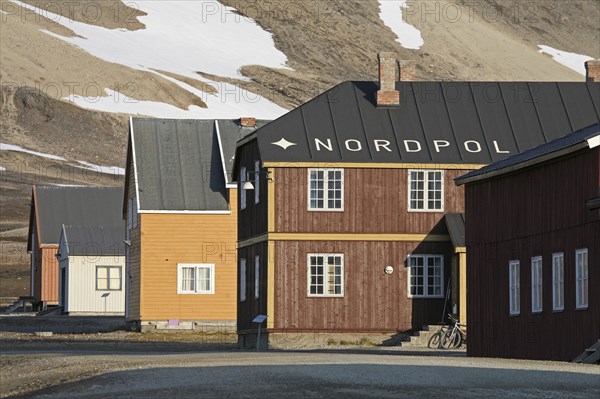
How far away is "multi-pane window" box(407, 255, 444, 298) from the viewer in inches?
1768

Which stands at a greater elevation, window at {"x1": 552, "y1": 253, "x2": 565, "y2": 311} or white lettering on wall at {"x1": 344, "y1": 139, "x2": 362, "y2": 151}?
white lettering on wall at {"x1": 344, "y1": 139, "x2": 362, "y2": 151}

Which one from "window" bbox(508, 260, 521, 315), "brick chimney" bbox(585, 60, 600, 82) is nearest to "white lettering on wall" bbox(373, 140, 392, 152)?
"brick chimney" bbox(585, 60, 600, 82)

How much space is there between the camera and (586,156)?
103 ft

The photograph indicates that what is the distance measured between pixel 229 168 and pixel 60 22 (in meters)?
129

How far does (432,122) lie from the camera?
46531 mm

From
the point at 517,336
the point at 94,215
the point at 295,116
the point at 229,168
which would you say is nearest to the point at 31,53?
the point at 94,215

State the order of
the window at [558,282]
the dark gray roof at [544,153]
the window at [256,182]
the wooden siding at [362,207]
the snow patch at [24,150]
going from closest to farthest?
the dark gray roof at [544,153] < the window at [558,282] < the wooden siding at [362,207] < the window at [256,182] < the snow patch at [24,150]

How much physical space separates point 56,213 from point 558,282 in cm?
4872

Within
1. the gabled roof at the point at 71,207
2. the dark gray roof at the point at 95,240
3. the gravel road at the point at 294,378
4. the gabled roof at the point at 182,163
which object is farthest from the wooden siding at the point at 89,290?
the gravel road at the point at 294,378

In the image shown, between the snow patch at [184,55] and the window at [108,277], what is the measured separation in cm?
8150

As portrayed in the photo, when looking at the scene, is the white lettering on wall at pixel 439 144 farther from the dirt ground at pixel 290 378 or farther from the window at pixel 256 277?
the dirt ground at pixel 290 378

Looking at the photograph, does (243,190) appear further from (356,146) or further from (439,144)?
(439,144)

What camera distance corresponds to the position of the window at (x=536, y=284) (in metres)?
34.0

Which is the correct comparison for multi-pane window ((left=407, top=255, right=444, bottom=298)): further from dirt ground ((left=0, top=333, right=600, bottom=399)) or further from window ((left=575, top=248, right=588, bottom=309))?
dirt ground ((left=0, top=333, right=600, bottom=399))
